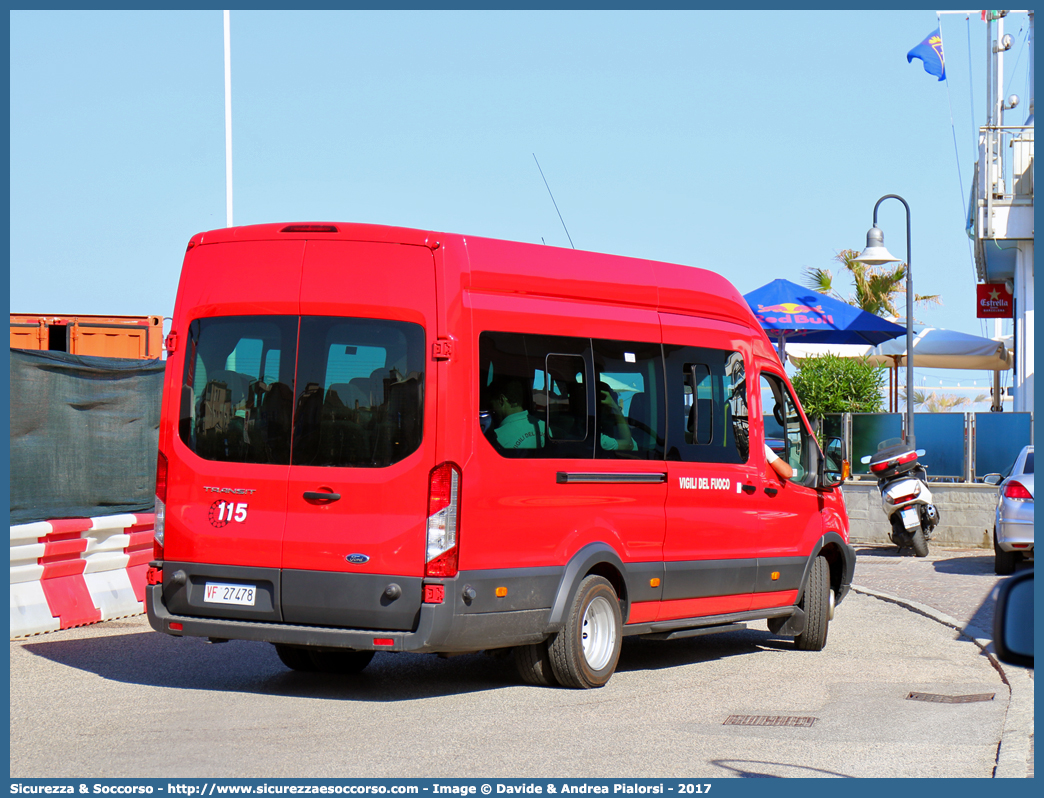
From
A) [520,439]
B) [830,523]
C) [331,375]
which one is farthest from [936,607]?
[331,375]

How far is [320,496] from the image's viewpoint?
7793 millimetres

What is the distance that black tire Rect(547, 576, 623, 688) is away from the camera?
8.34m

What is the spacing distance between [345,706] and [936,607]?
25.4 feet

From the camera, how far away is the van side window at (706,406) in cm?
940

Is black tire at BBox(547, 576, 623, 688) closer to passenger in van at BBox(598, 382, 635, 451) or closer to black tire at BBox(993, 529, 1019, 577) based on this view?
passenger in van at BBox(598, 382, 635, 451)

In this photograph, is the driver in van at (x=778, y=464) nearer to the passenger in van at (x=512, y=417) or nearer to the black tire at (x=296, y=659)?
the passenger in van at (x=512, y=417)

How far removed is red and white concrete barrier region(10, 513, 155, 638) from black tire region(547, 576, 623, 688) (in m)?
4.42

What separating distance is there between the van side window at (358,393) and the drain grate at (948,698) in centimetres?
363

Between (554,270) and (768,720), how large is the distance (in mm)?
2992

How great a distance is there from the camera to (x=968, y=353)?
29906 millimetres

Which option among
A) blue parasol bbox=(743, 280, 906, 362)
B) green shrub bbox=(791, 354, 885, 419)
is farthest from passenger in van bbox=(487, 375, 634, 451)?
green shrub bbox=(791, 354, 885, 419)

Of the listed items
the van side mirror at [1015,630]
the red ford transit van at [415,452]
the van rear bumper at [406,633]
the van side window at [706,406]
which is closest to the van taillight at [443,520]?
the red ford transit van at [415,452]
